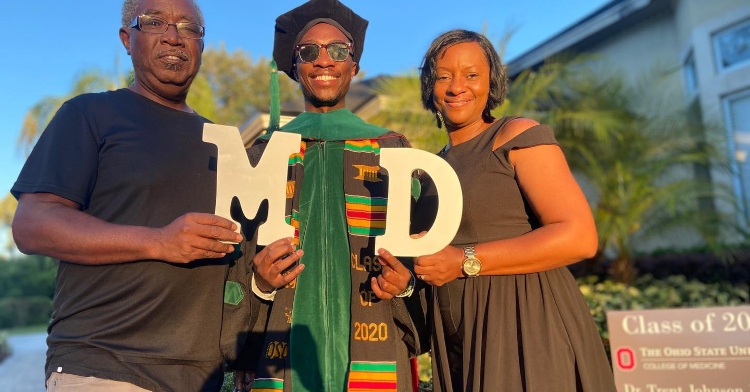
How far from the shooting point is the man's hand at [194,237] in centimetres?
200

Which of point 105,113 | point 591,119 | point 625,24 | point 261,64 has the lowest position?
point 105,113

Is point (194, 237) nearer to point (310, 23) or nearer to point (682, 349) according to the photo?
point (310, 23)

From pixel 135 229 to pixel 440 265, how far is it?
3.41ft

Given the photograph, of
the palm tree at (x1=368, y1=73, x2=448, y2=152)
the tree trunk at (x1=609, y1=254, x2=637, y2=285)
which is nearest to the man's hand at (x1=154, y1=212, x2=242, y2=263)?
the palm tree at (x1=368, y1=73, x2=448, y2=152)

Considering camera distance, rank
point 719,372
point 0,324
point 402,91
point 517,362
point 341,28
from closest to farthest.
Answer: point 517,362 → point 341,28 → point 719,372 → point 402,91 → point 0,324

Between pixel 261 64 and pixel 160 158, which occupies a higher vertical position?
pixel 261 64

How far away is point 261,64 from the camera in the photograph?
97.3 feet

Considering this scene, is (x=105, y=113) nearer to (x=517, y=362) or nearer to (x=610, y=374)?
(x=517, y=362)

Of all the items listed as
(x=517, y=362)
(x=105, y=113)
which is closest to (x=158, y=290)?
(x=105, y=113)

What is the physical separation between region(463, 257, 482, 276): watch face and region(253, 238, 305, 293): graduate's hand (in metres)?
0.58

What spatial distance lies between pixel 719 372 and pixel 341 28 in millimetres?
3512

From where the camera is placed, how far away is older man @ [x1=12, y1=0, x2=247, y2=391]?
210 centimetres

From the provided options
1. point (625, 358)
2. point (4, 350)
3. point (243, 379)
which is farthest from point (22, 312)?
point (243, 379)

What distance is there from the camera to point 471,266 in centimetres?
216
